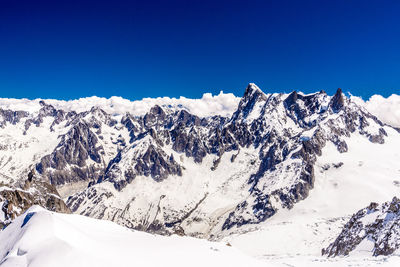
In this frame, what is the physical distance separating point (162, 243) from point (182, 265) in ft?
17.1

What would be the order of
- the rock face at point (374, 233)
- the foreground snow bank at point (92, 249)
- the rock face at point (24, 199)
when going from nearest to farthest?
the foreground snow bank at point (92, 249)
the rock face at point (374, 233)
the rock face at point (24, 199)

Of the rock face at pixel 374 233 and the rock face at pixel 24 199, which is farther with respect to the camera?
the rock face at pixel 24 199

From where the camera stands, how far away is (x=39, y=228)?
22484 mm

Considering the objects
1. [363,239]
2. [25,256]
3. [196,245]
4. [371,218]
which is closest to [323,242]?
[371,218]

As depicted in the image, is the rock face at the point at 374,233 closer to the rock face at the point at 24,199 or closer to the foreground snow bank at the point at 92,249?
the foreground snow bank at the point at 92,249

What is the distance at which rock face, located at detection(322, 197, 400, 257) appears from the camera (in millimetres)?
58556

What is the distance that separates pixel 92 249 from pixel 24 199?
96380mm

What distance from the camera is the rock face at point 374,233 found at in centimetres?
5856

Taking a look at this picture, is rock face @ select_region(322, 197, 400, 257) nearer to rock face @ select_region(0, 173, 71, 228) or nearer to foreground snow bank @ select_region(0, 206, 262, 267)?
foreground snow bank @ select_region(0, 206, 262, 267)

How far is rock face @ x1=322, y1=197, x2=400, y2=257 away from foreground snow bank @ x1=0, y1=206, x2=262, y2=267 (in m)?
48.0

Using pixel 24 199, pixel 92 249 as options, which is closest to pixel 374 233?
pixel 92 249

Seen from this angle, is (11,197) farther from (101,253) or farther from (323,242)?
(323,242)

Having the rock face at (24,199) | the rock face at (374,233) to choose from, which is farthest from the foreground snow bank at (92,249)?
the rock face at (24,199)

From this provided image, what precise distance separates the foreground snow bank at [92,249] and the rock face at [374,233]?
4801 centimetres
